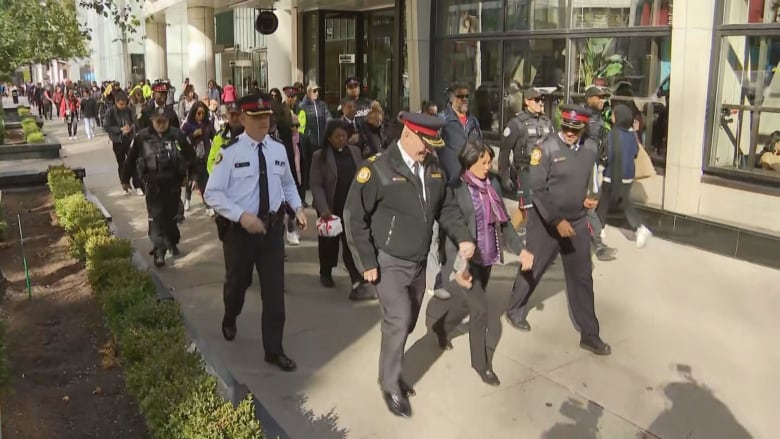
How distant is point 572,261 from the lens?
559 cm

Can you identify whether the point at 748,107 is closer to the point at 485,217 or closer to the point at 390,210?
the point at 485,217

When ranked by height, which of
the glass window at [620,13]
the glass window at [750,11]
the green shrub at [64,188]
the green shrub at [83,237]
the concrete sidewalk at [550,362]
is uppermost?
the glass window at [620,13]

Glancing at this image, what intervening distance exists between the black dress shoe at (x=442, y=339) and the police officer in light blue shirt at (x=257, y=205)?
120cm

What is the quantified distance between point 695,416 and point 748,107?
527cm

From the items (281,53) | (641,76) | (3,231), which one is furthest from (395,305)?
(281,53)

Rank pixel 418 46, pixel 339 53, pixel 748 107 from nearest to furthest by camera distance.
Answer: pixel 748 107, pixel 418 46, pixel 339 53

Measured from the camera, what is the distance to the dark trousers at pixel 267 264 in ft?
16.8

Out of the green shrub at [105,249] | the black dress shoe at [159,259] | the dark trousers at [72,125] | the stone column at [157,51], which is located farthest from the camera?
the stone column at [157,51]

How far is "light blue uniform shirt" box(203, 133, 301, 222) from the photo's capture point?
16.2 ft

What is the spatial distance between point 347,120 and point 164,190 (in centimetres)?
217

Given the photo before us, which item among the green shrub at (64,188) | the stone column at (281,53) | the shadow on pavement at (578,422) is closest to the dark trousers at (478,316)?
the shadow on pavement at (578,422)

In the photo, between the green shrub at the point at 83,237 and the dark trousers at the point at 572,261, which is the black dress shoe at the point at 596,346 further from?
the green shrub at the point at 83,237

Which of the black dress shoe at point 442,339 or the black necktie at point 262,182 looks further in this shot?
the black dress shoe at point 442,339

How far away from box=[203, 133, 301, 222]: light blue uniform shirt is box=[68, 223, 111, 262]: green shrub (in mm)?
2573
